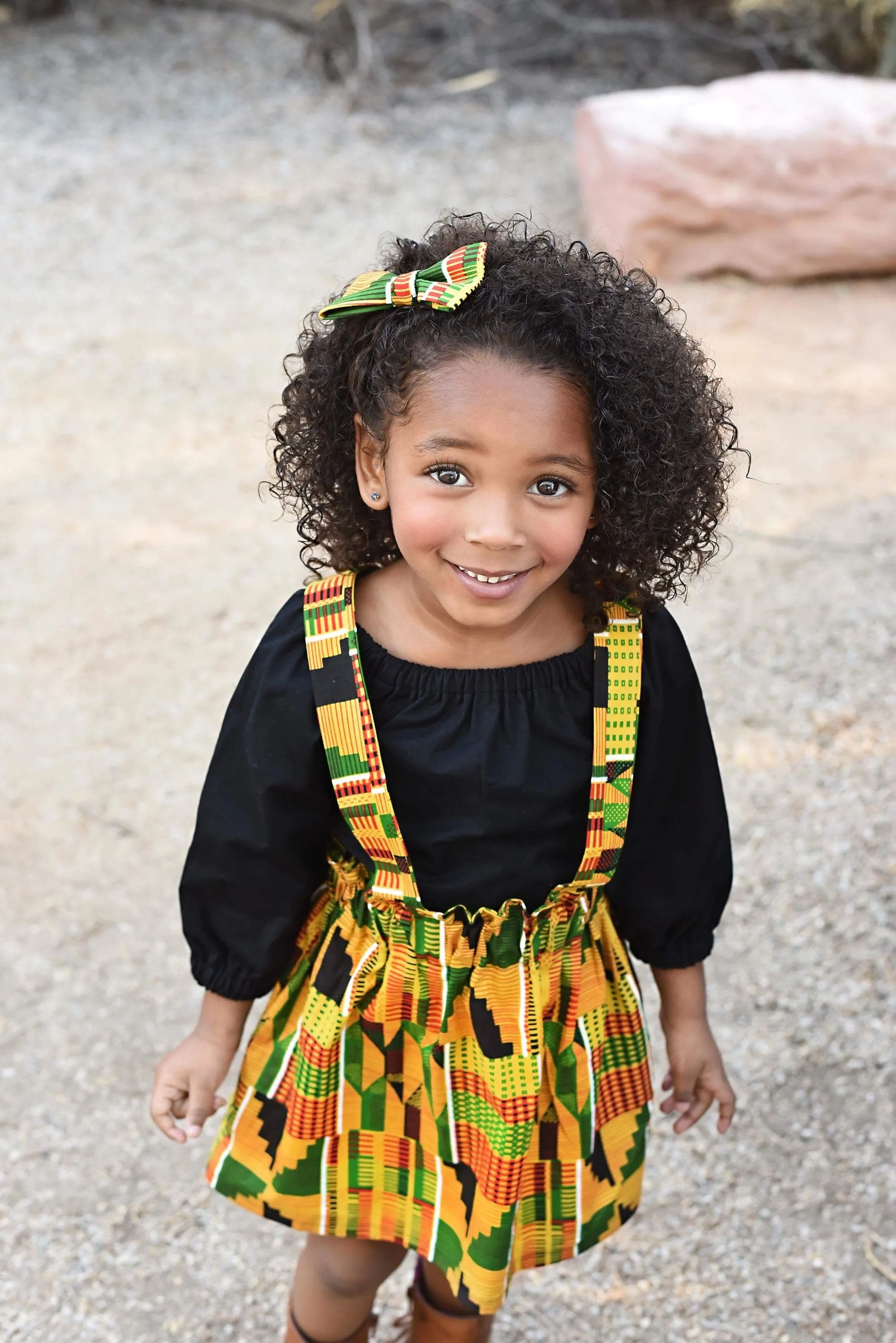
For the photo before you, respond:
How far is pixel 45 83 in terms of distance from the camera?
6.67 m

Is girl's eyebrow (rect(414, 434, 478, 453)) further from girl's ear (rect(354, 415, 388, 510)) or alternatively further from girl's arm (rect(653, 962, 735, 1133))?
girl's arm (rect(653, 962, 735, 1133))

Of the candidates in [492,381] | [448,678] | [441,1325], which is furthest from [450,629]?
[441,1325]

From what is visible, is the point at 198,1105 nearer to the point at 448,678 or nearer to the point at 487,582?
the point at 448,678

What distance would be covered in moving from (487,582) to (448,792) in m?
0.21

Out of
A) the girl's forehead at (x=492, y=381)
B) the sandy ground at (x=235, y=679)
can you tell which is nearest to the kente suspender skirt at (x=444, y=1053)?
the girl's forehead at (x=492, y=381)

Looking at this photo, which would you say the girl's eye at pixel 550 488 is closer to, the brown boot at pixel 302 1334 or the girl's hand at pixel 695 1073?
the girl's hand at pixel 695 1073

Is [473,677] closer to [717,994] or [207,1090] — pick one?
[207,1090]

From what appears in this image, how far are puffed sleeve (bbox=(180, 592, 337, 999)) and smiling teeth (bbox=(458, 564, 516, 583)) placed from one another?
0.18 m

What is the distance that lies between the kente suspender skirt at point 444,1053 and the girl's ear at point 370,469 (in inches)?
3.4

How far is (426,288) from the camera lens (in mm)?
1232

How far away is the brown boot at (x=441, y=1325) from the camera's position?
1.58 metres

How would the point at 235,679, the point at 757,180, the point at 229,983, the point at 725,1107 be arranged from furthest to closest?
the point at 757,180 < the point at 235,679 < the point at 725,1107 < the point at 229,983

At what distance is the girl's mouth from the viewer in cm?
125

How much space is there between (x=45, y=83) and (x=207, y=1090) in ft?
20.8
